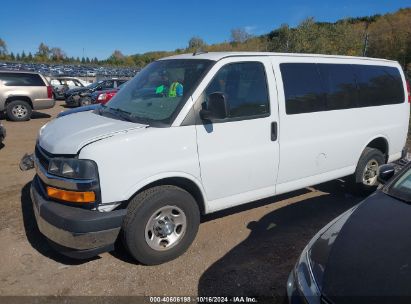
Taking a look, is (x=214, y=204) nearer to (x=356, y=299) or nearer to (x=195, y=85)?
(x=195, y=85)

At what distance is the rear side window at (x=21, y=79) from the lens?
1348 cm

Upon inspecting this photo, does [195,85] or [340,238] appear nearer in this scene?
[340,238]

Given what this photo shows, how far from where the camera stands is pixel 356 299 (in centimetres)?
199

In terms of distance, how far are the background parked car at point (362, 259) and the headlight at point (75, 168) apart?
1822mm

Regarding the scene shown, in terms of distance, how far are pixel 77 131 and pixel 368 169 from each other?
4.29m

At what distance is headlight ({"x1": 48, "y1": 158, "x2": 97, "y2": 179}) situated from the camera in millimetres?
3121

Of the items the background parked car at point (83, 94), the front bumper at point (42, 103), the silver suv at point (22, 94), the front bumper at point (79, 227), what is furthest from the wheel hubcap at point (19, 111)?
the front bumper at point (79, 227)

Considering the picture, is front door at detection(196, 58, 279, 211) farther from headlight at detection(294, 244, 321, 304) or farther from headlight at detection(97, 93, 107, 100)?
headlight at detection(97, 93, 107, 100)

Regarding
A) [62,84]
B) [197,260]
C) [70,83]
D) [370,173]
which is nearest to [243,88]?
[197,260]

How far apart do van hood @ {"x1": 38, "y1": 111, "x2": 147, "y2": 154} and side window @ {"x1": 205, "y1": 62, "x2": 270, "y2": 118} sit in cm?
95

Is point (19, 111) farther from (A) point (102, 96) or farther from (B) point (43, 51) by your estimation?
(B) point (43, 51)

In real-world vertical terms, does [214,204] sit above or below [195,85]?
below

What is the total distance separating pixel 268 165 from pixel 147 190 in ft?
4.82

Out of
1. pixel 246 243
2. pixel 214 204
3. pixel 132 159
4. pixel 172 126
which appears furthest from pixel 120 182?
pixel 246 243
